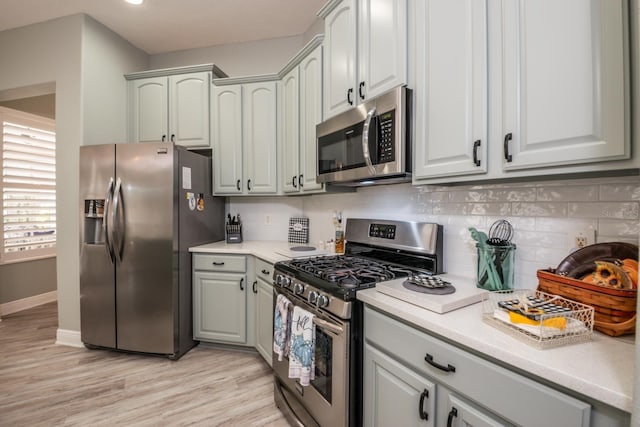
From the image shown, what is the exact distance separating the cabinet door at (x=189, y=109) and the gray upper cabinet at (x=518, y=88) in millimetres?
2189

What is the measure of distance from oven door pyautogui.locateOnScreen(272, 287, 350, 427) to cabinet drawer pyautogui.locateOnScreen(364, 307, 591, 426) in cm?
23

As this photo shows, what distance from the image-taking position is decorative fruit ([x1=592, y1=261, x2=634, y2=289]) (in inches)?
34.1

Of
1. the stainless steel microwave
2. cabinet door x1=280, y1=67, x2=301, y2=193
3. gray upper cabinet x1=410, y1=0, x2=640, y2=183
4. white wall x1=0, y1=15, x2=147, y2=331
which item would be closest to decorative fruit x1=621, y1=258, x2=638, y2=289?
gray upper cabinet x1=410, y1=0, x2=640, y2=183

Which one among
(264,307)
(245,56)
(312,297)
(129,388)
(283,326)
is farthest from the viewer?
(245,56)

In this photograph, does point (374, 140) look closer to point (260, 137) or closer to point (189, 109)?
point (260, 137)

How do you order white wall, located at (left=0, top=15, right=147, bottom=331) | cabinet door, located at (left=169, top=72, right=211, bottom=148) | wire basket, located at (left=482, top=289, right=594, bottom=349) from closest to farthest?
wire basket, located at (left=482, top=289, right=594, bottom=349) → white wall, located at (left=0, top=15, right=147, bottom=331) → cabinet door, located at (left=169, top=72, right=211, bottom=148)

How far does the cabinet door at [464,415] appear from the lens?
2.75 ft

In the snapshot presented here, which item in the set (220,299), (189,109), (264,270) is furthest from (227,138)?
(220,299)

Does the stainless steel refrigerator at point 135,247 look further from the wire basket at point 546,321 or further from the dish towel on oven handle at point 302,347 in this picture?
the wire basket at point 546,321

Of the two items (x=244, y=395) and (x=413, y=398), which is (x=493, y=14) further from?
(x=244, y=395)

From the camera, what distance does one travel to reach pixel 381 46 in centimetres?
158

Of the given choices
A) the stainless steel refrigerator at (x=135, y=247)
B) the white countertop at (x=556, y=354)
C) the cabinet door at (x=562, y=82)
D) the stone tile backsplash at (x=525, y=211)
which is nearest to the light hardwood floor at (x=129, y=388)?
the stainless steel refrigerator at (x=135, y=247)

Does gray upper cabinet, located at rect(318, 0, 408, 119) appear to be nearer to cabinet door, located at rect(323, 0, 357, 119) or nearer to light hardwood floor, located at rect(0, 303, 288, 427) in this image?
cabinet door, located at rect(323, 0, 357, 119)

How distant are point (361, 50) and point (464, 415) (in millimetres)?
1767
